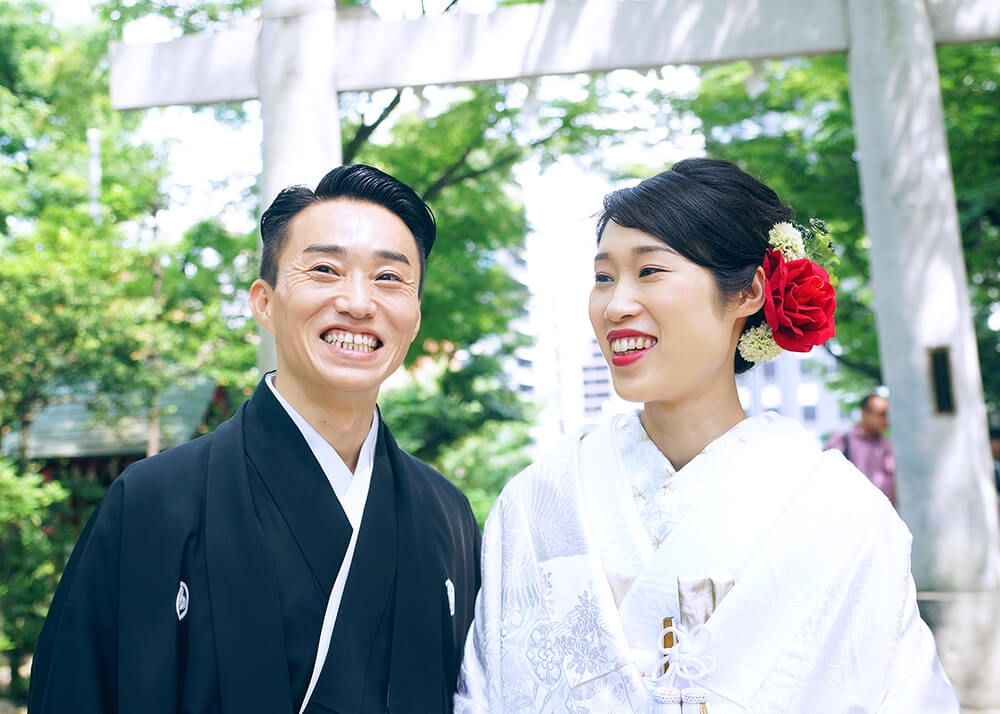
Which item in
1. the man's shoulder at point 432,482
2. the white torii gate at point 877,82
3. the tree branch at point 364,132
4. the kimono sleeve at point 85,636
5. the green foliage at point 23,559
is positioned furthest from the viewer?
the tree branch at point 364,132

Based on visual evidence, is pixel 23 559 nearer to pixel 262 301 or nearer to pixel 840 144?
pixel 262 301

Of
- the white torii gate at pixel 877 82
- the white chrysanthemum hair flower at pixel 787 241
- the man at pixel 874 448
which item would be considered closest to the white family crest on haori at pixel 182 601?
the white chrysanthemum hair flower at pixel 787 241

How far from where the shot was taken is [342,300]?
2.47 m

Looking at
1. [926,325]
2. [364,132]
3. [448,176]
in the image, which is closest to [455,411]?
[448,176]

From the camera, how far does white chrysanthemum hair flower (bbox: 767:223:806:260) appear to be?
7.73ft

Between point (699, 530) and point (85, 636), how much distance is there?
4.96ft

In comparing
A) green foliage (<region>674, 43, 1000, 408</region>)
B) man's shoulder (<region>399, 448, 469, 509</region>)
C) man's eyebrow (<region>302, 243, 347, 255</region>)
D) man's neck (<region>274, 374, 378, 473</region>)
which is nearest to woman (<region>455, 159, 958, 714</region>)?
man's shoulder (<region>399, 448, 469, 509</region>)

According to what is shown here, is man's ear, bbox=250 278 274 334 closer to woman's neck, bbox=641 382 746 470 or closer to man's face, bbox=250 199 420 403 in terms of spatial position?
man's face, bbox=250 199 420 403

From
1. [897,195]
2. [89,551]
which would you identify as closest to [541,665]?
[89,551]

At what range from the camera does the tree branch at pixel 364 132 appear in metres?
8.57

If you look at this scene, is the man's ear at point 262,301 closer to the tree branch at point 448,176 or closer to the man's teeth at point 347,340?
the man's teeth at point 347,340

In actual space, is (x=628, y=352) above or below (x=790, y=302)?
below

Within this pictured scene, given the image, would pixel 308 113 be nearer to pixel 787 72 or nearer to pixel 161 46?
pixel 161 46

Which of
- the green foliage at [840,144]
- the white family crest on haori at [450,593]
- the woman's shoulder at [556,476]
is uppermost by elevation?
the green foliage at [840,144]
